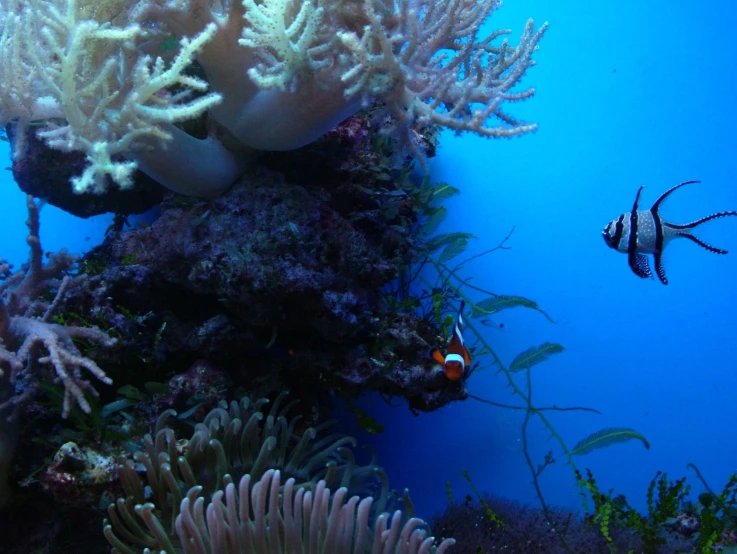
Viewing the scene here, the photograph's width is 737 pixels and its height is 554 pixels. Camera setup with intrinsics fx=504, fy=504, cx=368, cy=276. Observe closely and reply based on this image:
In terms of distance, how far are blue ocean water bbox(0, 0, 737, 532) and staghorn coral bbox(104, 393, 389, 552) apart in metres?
1.60

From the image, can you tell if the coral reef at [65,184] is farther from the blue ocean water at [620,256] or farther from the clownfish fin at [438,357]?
the blue ocean water at [620,256]

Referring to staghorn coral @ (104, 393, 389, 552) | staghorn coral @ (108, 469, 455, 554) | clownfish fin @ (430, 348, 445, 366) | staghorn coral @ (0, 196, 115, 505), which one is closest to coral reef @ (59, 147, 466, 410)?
clownfish fin @ (430, 348, 445, 366)

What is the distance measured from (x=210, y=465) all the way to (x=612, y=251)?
3.28 m

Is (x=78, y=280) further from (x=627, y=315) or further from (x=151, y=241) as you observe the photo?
(x=627, y=315)

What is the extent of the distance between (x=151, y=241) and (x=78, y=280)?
0.42m

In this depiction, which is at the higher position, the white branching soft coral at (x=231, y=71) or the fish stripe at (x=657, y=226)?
the white branching soft coral at (x=231, y=71)

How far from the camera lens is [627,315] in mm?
3998

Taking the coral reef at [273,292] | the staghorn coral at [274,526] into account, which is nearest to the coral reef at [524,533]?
the coral reef at [273,292]

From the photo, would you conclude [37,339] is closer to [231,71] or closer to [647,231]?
[231,71]

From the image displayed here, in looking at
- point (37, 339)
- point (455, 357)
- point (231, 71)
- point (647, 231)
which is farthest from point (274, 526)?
point (647, 231)

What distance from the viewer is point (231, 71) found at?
92.0 inches

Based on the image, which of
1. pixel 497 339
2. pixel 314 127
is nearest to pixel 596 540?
pixel 497 339

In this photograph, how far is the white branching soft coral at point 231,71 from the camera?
1.97 meters

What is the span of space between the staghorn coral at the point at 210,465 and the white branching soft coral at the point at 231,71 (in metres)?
1.15
